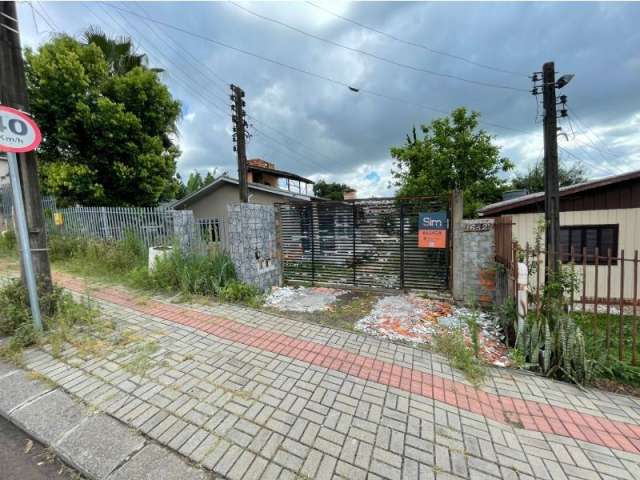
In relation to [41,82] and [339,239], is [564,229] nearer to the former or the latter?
[339,239]

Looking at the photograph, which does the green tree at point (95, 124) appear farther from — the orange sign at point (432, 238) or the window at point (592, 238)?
the window at point (592, 238)

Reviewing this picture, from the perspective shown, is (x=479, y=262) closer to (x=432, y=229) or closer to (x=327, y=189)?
(x=432, y=229)

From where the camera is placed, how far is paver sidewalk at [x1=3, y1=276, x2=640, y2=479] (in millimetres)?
1837

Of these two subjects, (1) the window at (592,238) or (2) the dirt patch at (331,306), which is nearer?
(2) the dirt patch at (331,306)

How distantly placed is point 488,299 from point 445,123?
39.3ft

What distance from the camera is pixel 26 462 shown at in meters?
1.80

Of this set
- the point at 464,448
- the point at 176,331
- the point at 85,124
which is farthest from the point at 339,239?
the point at 85,124

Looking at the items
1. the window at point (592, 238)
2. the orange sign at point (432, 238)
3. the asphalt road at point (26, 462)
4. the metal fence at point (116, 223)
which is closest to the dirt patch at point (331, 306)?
the orange sign at point (432, 238)

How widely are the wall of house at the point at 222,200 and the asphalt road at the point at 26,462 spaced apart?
1290 cm

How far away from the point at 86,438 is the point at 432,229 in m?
5.46

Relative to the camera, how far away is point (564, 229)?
8062 millimetres

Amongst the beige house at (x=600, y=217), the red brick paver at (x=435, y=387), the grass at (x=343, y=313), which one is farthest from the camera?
the beige house at (x=600, y=217)

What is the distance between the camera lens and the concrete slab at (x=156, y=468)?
167cm

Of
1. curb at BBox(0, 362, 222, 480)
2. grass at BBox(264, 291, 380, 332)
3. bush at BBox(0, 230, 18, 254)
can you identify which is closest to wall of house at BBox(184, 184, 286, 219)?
bush at BBox(0, 230, 18, 254)
